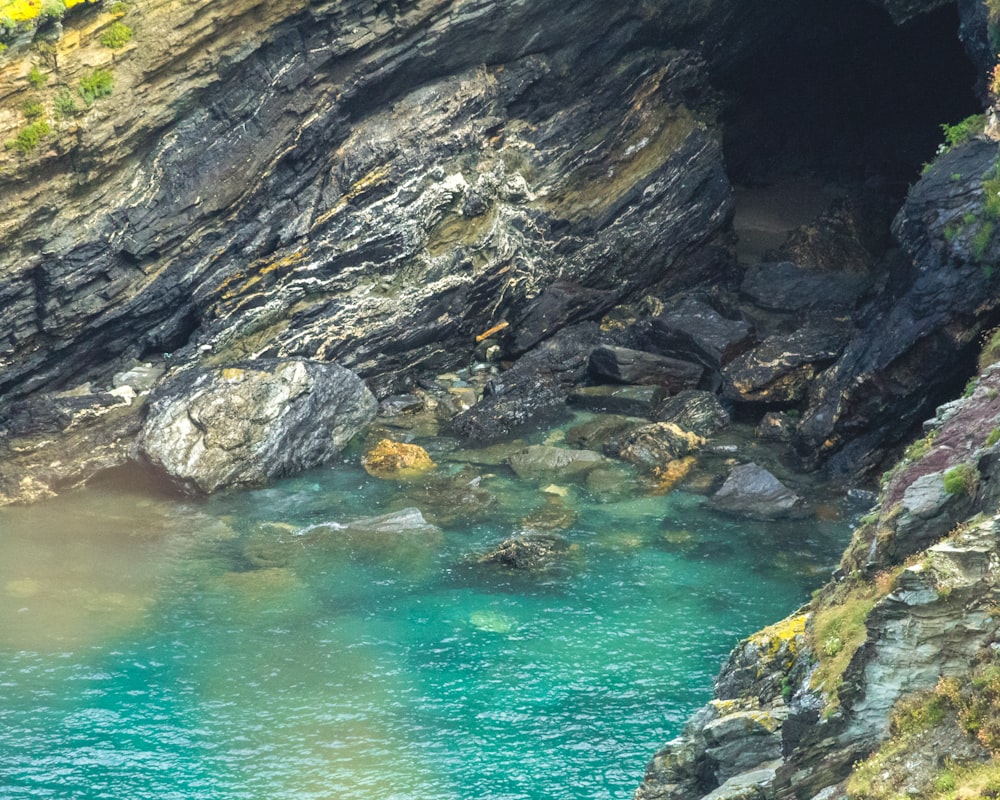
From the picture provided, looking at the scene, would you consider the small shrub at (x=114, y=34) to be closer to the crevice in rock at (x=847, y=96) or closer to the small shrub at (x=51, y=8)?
the small shrub at (x=51, y=8)

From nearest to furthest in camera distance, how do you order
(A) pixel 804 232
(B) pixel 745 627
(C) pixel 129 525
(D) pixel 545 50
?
(B) pixel 745 627, (C) pixel 129 525, (D) pixel 545 50, (A) pixel 804 232

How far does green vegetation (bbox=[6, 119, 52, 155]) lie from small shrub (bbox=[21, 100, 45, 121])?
233mm

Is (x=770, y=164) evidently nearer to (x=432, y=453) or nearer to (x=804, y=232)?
(x=804, y=232)

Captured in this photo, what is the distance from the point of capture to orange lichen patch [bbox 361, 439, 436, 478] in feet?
132

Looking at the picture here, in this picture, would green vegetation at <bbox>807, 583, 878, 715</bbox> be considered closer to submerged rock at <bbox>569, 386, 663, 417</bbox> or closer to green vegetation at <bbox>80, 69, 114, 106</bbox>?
submerged rock at <bbox>569, 386, 663, 417</bbox>

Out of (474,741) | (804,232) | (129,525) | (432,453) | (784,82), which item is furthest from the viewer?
(784,82)

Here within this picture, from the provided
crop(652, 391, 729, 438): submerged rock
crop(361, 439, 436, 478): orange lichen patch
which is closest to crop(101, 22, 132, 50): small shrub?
crop(361, 439, 436, 478): orange lichen patch

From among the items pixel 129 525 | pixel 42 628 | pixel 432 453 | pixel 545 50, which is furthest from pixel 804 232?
pixel 42 628

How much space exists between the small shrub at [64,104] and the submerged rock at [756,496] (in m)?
24.5

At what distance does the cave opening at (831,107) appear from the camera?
55031 millimetres

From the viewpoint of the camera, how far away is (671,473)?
128 feet

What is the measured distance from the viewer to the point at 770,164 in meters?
62.7

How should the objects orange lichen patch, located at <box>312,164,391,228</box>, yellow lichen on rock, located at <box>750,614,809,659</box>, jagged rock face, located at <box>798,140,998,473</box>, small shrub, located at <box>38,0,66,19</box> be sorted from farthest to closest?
orange lichen patch, located at <box>312,164,391,228</box>, small shrub, located at <box>38,0,66,19</box>, jagged rock face, located at <box>798,140,998,473</box>, yellow lichen on rock, located at <box>750,614,809,659</box>

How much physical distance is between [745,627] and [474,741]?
8378 mm
